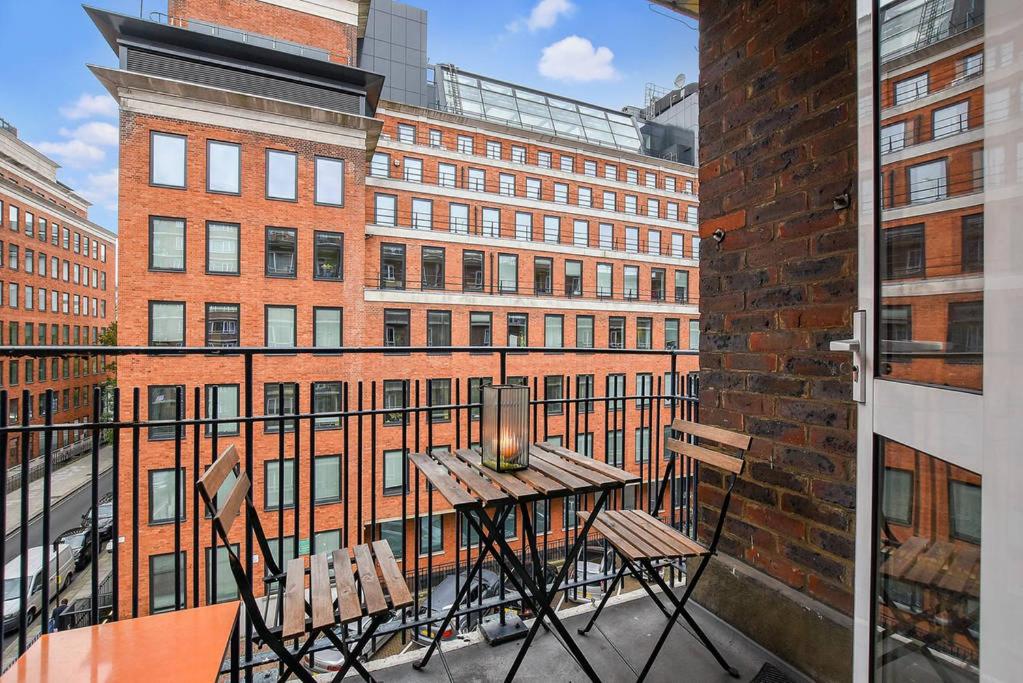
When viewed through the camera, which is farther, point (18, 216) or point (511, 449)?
point (18, 216)

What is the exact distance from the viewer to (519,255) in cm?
1794

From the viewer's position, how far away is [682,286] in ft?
69.4

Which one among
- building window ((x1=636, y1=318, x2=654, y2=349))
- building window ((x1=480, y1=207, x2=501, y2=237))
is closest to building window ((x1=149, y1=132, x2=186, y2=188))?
building window ((x1=480, y1=207, x2=501, y2=237))

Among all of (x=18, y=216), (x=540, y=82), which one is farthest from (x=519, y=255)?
(x=18, y=216)

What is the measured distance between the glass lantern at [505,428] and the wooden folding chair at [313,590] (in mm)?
511

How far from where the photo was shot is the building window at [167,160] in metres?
11.8

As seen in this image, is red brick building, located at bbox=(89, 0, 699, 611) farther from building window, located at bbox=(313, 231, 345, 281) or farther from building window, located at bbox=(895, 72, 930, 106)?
building window, located at bbox=(895, 72, 930, 106)

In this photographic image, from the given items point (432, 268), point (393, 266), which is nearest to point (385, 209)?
point (393, 266)

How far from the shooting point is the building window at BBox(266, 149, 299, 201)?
12844mm

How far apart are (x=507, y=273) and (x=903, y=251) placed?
55.8 ft

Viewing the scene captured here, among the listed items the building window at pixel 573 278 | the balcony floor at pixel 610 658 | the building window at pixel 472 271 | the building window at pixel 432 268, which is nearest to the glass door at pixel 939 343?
the balcony floor at pixel 610 658

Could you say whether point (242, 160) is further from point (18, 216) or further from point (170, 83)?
point (18, 216)

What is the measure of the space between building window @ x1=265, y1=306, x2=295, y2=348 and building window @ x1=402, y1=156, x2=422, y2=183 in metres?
6.48

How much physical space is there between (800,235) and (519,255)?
1651 centimetres
